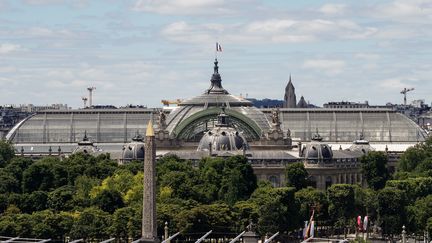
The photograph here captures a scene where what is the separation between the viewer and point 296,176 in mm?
195000

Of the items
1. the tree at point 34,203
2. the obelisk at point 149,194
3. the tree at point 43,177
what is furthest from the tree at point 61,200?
the obelisk at point 149,194

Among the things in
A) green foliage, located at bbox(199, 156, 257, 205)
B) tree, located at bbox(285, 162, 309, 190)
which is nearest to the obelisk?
green foliage, located at bbox(199, 156, 257, 205)

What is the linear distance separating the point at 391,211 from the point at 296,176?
3247cm

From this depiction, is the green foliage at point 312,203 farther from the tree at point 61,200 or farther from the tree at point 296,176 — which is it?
the tree at point 61,200

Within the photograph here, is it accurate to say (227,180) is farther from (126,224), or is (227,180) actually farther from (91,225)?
(91,225)

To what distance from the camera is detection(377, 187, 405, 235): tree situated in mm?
161625

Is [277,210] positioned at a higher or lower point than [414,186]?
lower

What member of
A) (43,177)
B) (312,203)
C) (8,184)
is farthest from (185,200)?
(43,177)

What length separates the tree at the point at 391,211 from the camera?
6363 inches

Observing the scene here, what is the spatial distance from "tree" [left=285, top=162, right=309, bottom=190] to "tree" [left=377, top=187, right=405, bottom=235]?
28452mm

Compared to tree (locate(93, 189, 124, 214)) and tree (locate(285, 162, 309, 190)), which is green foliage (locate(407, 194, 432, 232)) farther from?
tree (locate(285, 162, 309, 190))

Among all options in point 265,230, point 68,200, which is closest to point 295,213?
point 265,230

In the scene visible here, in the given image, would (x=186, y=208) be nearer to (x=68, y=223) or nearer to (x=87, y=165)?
(x=68, y=223)

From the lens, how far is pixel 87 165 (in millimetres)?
194125
